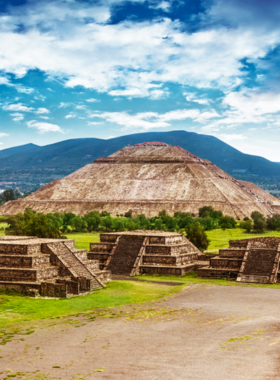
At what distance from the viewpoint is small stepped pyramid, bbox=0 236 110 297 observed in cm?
2961

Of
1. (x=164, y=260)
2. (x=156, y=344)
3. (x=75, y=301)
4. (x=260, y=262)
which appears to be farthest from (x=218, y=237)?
(x=156, y=344)

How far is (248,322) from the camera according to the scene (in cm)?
2202

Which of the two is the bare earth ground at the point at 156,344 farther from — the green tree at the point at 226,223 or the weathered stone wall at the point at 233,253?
the green tree at the point at 226,223

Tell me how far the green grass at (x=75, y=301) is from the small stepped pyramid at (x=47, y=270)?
2.74 feet

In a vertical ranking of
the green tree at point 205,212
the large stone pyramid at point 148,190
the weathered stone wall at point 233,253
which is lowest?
the weathered stone wall at point 233,253

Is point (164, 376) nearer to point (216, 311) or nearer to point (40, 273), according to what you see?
point (216, 311)

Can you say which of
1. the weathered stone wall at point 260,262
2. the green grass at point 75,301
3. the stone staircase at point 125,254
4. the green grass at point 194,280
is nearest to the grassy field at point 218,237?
the stone staircase at point 125,254

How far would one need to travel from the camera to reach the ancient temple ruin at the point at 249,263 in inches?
1395

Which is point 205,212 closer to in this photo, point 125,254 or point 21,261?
point 125,254

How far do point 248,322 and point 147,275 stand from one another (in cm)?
1745

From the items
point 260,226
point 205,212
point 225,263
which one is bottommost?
point 225,263

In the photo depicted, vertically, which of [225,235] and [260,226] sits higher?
[260,226]

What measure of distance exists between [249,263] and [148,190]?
87.4 m

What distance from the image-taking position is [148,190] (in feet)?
407
